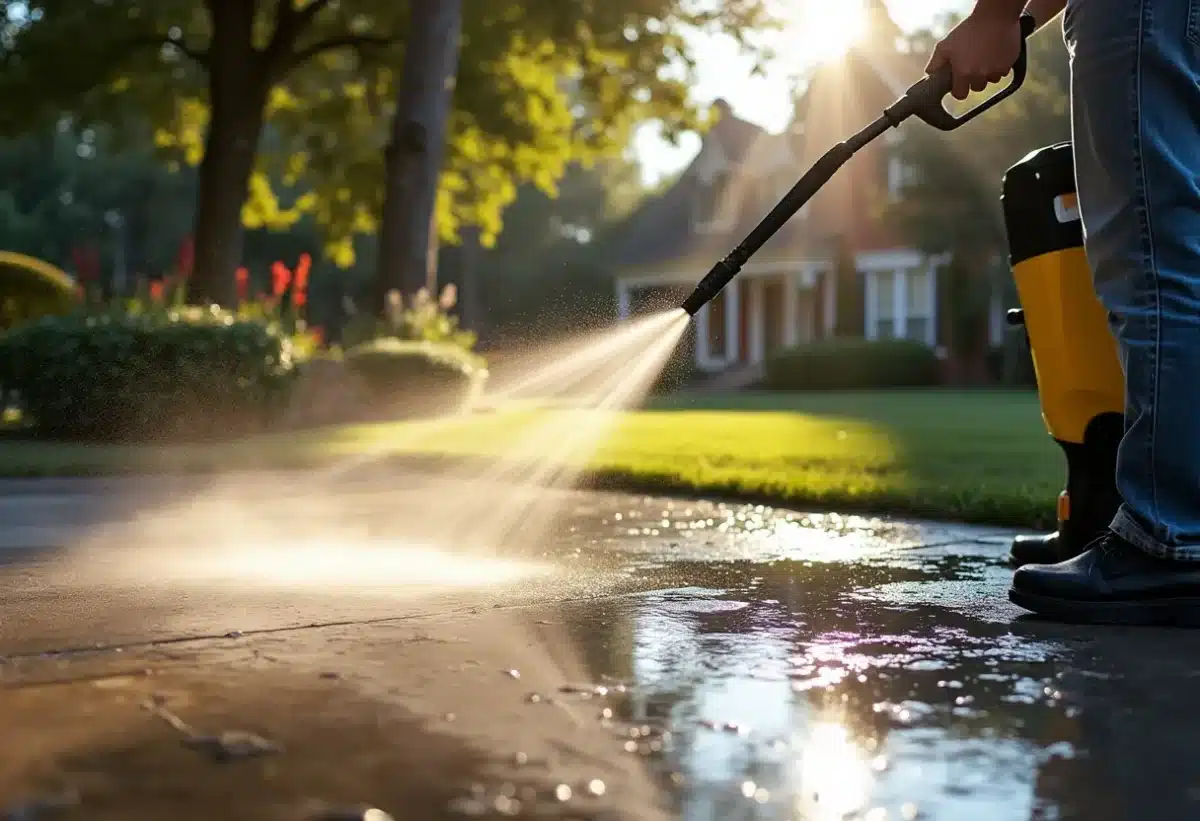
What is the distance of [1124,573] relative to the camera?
2.60 metres

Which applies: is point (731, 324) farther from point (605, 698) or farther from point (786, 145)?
point (605, 698)

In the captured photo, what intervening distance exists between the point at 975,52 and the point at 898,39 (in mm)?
30162

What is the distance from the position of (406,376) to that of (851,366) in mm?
14839

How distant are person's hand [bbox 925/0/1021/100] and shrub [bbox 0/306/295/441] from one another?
25.8ft

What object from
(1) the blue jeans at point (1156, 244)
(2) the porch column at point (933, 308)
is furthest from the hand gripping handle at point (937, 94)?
(2) the porch column at point (933, 308)

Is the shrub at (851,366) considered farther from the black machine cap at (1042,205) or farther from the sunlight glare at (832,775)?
the sunlight glare at (832,775)

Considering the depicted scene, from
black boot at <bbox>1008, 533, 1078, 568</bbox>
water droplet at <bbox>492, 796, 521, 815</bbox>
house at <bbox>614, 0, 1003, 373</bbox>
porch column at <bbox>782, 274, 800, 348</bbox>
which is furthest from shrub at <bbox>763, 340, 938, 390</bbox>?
water droplet at <bbox>492, 796, 521, 815</bbox>

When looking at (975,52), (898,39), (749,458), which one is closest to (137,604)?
(975,52)

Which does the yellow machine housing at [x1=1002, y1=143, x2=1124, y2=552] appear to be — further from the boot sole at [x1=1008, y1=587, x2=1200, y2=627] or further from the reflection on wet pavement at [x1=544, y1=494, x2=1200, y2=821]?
the boot sole at [x1=1008, y1=587, x2=1200, y2=627]

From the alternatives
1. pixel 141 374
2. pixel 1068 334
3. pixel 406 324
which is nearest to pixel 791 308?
pixel 406 324

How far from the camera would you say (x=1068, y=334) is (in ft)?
10.1

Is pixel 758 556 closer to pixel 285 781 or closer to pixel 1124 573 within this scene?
pixel 1124 573

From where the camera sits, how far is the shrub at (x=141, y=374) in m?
9.88

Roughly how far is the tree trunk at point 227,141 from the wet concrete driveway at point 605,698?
45.1 ft
